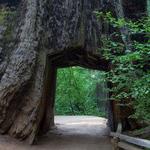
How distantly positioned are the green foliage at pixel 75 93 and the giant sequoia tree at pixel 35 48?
44.2 ft

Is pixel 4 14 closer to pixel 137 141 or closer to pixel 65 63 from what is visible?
pixel 65 63

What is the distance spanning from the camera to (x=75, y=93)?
2589cm

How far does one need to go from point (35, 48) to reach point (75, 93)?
49.6ft

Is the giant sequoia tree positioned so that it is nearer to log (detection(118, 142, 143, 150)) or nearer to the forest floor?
the forest floor

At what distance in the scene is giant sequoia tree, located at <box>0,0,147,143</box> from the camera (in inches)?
424

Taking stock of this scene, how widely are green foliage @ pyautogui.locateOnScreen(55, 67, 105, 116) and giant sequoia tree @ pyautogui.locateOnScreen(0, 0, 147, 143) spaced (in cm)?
1348

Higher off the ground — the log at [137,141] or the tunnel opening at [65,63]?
the tunnel opening at [65,63]

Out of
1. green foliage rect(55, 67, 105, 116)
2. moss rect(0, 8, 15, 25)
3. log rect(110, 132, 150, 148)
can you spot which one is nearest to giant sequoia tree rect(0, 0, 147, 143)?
moss rect(0, 8, 15, 25)

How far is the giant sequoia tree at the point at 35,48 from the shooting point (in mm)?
10773

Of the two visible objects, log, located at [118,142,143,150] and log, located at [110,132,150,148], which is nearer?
log, located at [110,132,150,148]

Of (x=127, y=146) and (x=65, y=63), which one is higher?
(x=65, y=63)

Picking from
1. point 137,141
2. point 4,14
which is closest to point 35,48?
point 4,14

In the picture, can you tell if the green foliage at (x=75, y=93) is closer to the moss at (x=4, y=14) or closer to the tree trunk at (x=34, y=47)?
the moss at (x=4, y=14)

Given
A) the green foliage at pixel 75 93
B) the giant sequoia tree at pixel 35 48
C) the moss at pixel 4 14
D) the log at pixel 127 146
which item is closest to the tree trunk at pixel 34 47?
the giant sequoia tree at pixel 35 48
